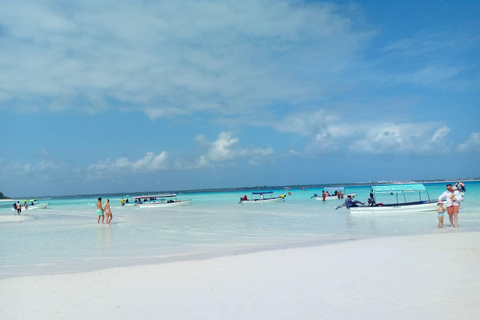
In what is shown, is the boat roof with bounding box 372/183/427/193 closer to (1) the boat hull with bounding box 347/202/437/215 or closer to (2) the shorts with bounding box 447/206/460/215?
(1) the boat hull with bounding box 347/202/437/215

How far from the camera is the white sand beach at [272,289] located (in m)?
5.70

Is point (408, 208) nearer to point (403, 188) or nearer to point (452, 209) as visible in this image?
point (403, 188)

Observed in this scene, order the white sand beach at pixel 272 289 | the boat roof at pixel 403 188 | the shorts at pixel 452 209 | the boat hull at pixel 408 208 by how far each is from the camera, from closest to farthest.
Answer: the white sand beach at pixel 272 289 < the shorts at pixel 452 209 < the boat hull at pixel 408 208 < the boat roof at pixel 403 188

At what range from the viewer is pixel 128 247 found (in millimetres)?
13930

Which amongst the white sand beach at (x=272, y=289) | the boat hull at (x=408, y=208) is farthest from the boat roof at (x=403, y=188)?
the white sand beach at (x=272, y=289)

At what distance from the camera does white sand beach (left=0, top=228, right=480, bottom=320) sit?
570 cm

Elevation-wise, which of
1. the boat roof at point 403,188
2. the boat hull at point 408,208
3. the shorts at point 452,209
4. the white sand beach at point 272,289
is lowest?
the boat hull at point 408,208

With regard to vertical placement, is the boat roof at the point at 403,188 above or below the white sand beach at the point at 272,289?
above

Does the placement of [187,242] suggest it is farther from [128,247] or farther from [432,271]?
[432,271]

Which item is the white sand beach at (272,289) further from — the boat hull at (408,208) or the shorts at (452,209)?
the boat hull at (408,208)

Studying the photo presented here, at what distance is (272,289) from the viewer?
690 centimetres

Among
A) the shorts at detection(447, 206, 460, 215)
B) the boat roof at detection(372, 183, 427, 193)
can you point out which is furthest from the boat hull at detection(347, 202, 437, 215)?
the shorts at detection(447, 206, 460, 215)

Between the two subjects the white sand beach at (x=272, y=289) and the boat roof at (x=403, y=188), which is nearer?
the white sand beach at (x=272, y=289)

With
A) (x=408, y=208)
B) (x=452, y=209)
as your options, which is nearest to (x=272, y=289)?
(x=452, y=209)
